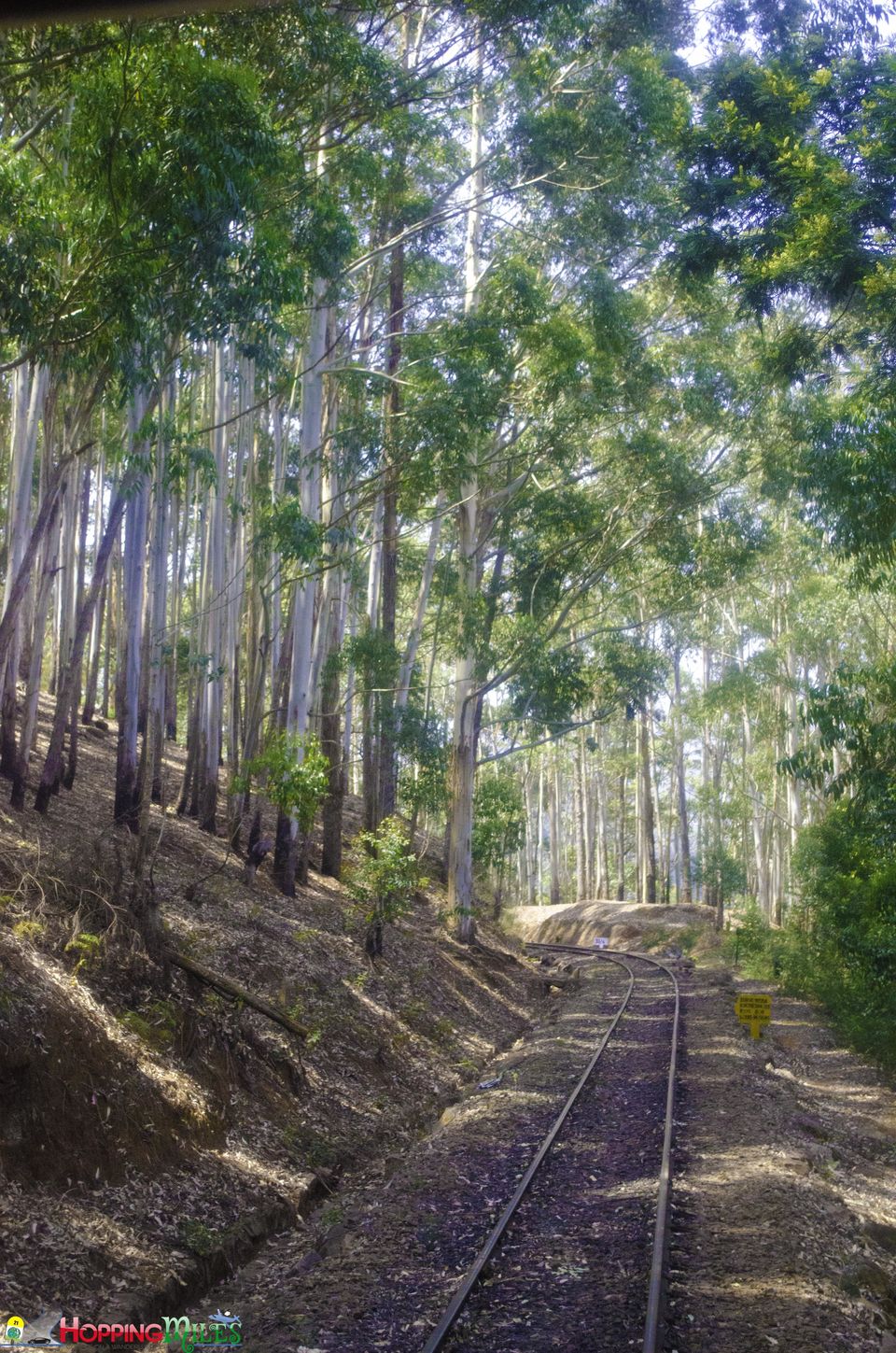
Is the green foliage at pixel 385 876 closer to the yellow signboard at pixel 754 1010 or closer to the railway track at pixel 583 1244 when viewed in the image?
the railway track at pixel 583 1244

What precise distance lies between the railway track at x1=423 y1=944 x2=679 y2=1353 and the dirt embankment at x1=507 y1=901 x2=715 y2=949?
2109 centimetres

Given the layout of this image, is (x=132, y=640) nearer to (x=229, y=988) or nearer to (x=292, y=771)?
(x=292, y=771)

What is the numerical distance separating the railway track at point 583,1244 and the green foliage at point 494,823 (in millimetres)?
12668

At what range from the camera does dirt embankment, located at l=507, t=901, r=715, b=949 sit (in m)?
31.8

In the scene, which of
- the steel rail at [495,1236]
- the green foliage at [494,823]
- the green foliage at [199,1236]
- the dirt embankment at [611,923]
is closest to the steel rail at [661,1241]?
the steel rail at [495,1236]

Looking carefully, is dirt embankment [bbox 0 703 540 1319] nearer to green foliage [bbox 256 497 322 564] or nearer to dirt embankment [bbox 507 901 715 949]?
green foliage [bbox 256 497 322 564]

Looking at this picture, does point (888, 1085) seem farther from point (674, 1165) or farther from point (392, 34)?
point (392, 34)

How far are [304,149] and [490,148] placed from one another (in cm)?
822

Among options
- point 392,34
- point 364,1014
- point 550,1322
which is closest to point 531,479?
point 392,34

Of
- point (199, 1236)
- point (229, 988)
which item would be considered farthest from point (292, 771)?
point (199, 1236)

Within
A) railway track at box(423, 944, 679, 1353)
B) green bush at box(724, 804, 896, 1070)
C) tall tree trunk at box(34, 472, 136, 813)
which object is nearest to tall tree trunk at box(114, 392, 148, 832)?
tall tree trunk at box(34, 472, 136, 813)

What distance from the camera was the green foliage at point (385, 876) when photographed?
1334 centimetres

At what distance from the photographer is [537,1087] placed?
1108cm

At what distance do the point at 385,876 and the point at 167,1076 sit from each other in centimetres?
624
